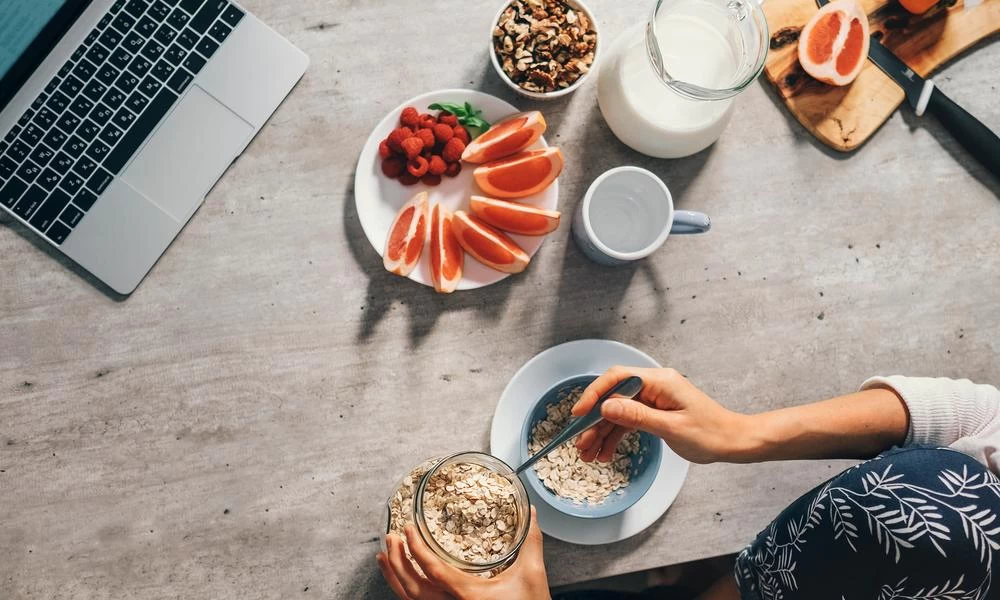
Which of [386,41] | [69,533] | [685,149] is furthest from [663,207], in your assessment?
[69,533]

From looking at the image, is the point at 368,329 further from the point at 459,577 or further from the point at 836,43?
the point at 836,43

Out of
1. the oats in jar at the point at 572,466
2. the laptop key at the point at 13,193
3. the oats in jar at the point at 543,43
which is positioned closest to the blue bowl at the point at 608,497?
the oats in jar at the point at 572,466

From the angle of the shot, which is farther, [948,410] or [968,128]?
[968,128]

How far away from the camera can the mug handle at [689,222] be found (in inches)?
37.9

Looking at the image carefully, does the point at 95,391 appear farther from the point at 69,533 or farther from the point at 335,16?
the point at 335,16

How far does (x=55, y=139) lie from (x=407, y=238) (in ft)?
1.67

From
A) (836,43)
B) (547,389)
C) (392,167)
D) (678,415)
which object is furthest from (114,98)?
(836,43)

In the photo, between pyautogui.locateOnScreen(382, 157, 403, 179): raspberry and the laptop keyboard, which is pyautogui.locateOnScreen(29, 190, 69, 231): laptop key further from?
pyautogui.locateOnScreen(382, 157, 403, 179): raspberry

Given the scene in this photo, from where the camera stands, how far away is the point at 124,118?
1016mm

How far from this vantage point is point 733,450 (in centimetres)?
90

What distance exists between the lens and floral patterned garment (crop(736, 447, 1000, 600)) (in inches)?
31.2

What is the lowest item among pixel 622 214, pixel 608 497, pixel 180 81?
pixel 608 497

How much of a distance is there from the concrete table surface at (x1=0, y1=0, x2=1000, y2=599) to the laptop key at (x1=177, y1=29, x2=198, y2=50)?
0.38 feet

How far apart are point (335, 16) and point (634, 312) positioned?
0.63m
